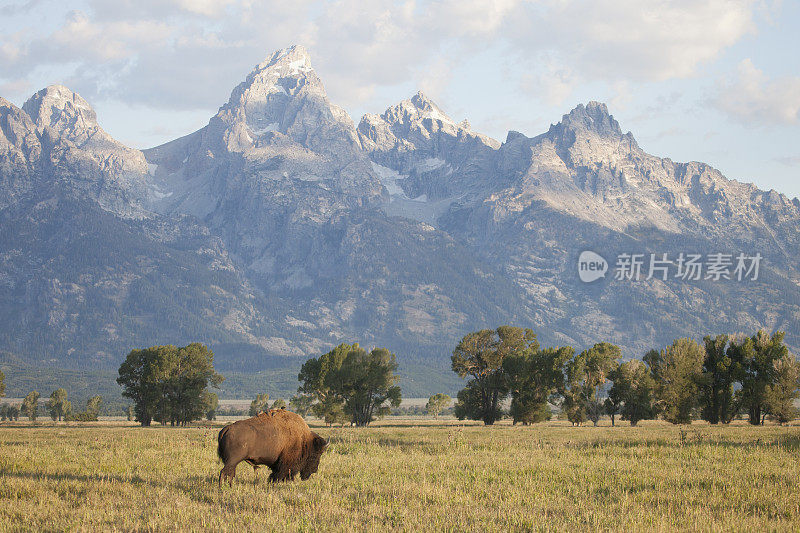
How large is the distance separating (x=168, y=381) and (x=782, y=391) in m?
83.2

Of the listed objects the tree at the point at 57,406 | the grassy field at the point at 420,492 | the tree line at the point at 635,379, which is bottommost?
the tree at the point at 57,406

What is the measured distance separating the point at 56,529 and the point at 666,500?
16.6 metres

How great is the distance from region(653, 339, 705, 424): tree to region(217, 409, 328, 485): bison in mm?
72216

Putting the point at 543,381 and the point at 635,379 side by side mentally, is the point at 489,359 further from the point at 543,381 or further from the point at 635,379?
the point at 635,379

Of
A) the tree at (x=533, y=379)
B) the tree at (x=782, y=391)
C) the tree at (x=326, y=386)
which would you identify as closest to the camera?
the tree at (x=782, y=391)

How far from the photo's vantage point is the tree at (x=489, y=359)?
90.9 meters

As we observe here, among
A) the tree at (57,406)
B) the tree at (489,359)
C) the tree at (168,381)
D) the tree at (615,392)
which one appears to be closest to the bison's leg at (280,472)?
the tree at (489,359)

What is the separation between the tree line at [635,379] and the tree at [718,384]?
0.12 metres

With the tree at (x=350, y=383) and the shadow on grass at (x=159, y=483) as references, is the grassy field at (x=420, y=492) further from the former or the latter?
the tree at (x=350, y=383)

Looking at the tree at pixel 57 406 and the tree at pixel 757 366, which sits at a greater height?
the tree at pixel 757 366

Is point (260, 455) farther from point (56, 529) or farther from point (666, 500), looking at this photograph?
point (666, 500)

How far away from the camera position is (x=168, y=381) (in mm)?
96125

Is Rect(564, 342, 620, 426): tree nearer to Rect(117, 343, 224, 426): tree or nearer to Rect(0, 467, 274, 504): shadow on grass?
Rect(117, 343, 224, 426): tree

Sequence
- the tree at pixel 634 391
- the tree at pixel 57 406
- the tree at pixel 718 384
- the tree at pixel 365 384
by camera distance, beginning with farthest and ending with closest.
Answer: the tree at pixel 57 406, the tree at pixel 365 384, the tree at pixel 634 391, the tree at pixel 718 384
